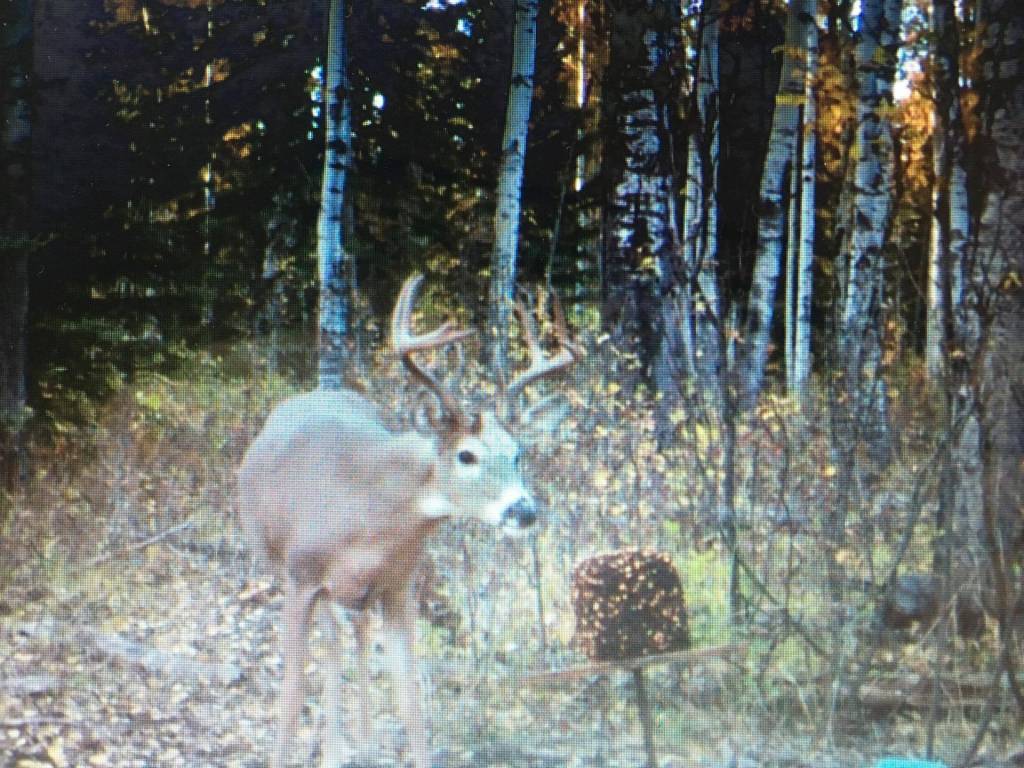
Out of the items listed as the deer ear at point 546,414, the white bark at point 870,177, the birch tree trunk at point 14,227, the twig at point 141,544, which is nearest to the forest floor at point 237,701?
the twig at point 141,544

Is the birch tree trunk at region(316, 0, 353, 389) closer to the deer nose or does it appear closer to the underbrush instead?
the underbrush

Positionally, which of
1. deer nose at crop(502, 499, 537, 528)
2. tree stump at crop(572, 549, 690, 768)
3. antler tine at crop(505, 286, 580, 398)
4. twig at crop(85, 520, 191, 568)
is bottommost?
tree stump at crop(572, 549, 690, 768)

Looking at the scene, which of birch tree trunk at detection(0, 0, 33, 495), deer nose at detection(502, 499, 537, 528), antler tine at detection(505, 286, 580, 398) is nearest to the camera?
deer nose at detection(502, 499, 537, 528)

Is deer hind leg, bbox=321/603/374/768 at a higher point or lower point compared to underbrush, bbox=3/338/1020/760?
lower

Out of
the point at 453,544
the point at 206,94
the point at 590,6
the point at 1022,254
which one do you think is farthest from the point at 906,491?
the point at 206,94

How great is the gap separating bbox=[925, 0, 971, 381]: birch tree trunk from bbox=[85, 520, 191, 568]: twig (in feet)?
4.25

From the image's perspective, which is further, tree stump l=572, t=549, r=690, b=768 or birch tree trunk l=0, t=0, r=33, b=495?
birch tree trunk l=0, t=0, r=33, b=495

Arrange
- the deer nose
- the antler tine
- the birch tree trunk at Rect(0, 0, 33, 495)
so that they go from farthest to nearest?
1. the birch tree trunk at Rect(0, 0, 33, 495)
2. the antler tine
3. the deer nose

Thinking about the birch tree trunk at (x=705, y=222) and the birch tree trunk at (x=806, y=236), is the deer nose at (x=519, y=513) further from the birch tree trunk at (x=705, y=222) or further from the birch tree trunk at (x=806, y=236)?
the birch tree trunk at (x=806, y=236)

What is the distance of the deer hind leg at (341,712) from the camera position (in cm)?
192

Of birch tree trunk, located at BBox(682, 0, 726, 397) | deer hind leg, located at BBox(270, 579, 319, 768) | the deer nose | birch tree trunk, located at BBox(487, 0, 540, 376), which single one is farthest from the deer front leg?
birch tree trunk, located at BBox(682, 0, 726, 397)

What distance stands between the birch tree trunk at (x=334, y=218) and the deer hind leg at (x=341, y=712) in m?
0.44

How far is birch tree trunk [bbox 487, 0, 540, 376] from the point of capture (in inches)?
76.0

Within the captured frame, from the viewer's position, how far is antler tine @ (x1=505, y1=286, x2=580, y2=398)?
1889 mm
